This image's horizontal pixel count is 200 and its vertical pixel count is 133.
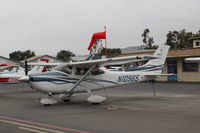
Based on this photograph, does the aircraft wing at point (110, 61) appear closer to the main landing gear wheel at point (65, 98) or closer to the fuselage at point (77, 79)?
the fuselage at point (77, 79)

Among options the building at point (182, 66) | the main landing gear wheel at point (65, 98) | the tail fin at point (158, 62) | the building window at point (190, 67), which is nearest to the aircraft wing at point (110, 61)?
the main landing gear wheel at point (65, 98)

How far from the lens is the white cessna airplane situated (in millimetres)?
11070

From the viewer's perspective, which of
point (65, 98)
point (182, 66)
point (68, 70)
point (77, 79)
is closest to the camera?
point (68, 70)

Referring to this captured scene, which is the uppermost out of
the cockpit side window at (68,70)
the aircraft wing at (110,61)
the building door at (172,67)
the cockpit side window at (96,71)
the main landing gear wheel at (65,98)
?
the aircraft wing at (110,61)

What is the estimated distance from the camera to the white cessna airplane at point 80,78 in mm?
11070

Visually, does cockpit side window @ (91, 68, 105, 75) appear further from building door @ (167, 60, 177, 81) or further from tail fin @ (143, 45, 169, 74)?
building door @ (167, 60, 177, 81)

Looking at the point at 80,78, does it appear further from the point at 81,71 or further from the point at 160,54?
the point at 160,54

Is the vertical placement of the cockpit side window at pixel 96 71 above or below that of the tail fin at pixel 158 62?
below

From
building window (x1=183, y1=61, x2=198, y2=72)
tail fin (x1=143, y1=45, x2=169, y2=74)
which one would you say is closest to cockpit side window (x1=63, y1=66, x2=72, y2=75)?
tail fin (x1=143, y1=45, x2=169, y2=74)

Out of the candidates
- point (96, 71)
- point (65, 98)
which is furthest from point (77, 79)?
point (65, 98)

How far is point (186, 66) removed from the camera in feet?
93.8

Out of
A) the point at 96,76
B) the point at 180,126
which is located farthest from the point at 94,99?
the point at 180,126

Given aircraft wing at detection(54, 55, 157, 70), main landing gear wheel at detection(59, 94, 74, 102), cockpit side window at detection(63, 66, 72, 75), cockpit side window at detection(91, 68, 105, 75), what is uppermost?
aircraft wing at detection(54, 55, 157, 70)

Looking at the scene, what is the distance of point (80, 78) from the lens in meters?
12.1
